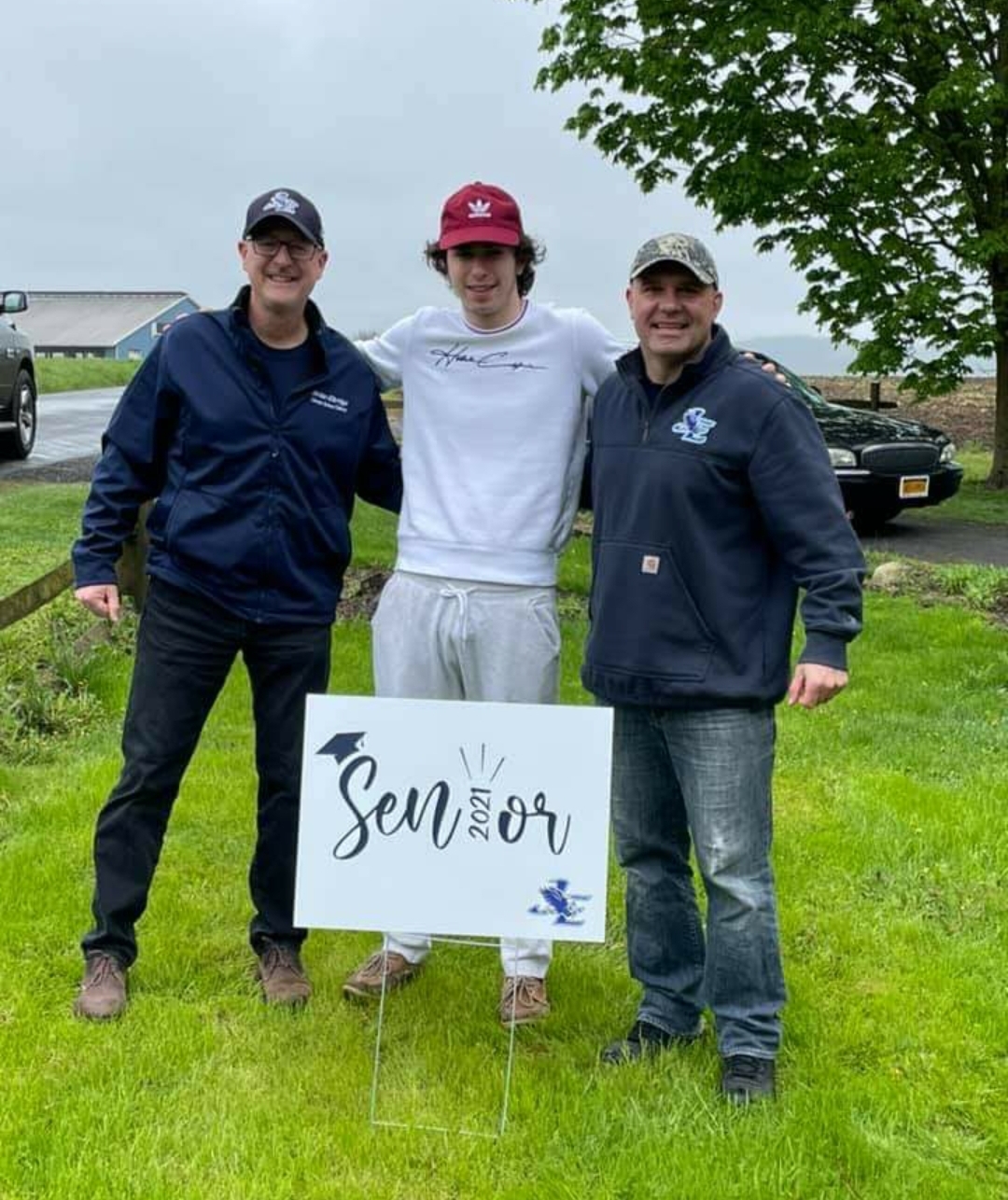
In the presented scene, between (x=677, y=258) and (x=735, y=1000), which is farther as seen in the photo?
(x=735, y=1000)

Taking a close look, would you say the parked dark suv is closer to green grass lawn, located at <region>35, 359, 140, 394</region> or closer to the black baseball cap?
the black baseball cap

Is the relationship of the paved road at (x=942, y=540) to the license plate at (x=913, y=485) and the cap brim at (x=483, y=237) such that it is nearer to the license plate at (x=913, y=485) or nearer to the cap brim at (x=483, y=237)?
the license plate at (x=913, y=485)

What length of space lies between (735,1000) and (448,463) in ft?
5.04

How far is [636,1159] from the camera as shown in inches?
107

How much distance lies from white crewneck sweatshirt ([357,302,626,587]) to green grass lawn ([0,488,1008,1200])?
1.27 meters

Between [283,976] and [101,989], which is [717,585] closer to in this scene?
[283,976]

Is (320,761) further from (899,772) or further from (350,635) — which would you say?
(350,635)

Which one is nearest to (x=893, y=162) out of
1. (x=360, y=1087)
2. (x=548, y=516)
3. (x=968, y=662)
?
(x=968, y=662)

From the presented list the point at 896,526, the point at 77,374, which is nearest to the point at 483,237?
the point at 896,526

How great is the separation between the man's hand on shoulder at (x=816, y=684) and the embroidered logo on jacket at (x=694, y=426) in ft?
1.84

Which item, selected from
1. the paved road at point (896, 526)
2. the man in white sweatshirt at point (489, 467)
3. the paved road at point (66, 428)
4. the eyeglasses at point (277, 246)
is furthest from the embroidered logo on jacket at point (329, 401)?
the paved road at point (66, 428)

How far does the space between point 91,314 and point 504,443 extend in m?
54.2

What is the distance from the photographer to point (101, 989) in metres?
3.36

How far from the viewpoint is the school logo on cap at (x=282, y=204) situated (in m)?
3.18
